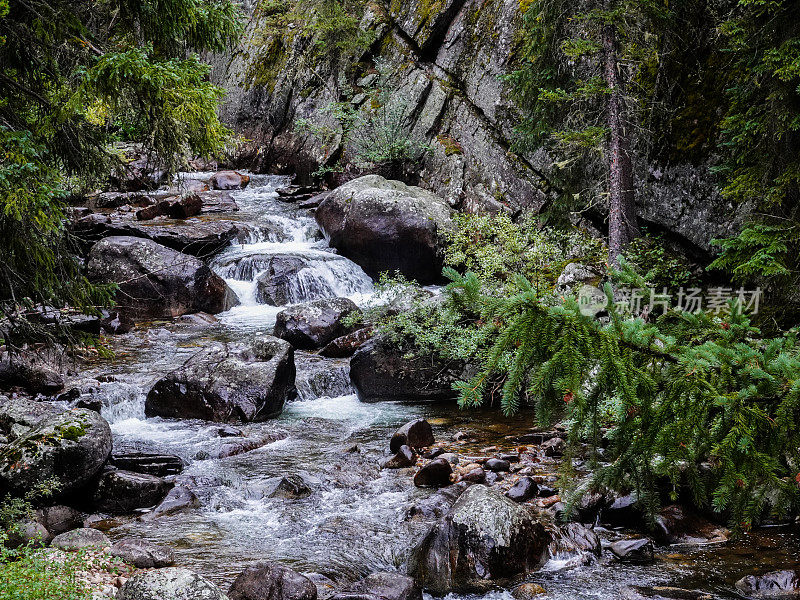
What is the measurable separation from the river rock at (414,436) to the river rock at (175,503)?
280 centimetres

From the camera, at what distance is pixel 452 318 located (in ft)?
33.0

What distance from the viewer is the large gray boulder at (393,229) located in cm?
1591

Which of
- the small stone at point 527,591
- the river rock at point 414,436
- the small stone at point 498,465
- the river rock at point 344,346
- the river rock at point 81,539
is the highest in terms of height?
the river rock at point 344,346

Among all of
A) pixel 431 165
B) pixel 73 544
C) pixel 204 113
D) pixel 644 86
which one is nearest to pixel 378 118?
pixel 431 165

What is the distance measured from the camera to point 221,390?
9.63 metres

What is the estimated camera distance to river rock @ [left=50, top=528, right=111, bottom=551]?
17.5 ft

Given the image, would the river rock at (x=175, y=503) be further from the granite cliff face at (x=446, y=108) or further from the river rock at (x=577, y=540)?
the granite cliff face at (x=446, y=108)

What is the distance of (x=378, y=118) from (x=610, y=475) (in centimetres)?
1729

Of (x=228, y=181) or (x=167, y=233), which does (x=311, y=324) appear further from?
(x=228, y=181)

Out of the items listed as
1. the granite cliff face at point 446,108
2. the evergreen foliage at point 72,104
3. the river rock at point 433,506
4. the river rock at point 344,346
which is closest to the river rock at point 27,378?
the evergreen foliage at point 72,104

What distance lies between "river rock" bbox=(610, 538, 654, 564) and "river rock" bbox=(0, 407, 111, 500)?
583 centimetres

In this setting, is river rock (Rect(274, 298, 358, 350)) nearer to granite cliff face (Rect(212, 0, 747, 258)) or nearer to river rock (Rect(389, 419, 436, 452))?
river rock (Rect(389, 419, 436, 452))

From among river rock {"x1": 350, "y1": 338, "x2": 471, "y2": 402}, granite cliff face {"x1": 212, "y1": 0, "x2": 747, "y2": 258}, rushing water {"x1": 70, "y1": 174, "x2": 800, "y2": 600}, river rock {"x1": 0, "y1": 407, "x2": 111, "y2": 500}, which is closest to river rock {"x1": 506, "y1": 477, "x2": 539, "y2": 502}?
rushing water {"x1": 70, "y1": 174, "x2": 800, "y2": 600}

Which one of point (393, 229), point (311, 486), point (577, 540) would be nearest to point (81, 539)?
point (311, 486)
